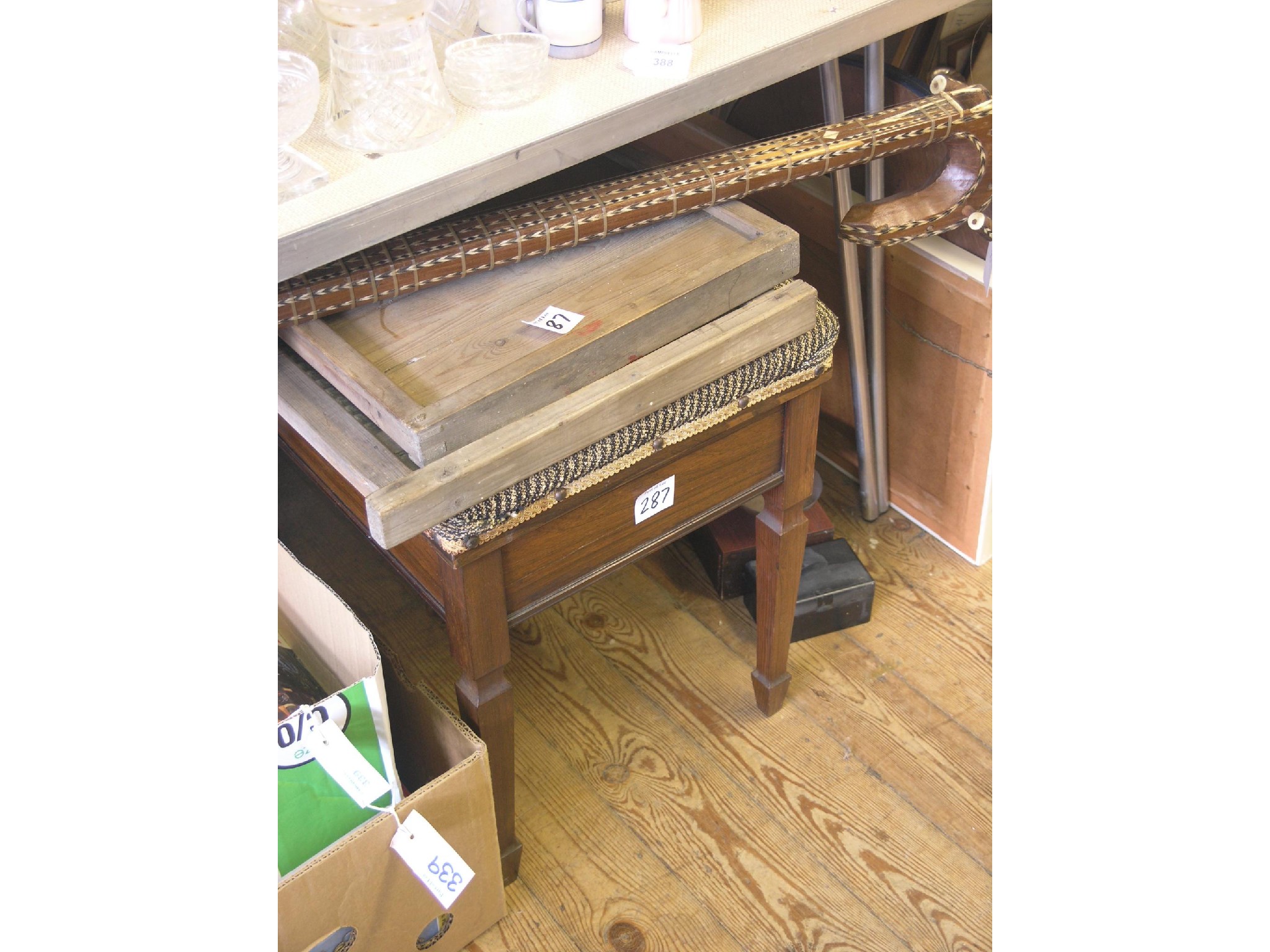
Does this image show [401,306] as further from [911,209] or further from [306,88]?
[911,209]

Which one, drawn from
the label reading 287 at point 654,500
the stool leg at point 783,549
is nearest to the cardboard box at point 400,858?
the label reading 287 at point 654,500

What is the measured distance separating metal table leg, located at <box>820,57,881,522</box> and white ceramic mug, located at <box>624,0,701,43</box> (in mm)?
196

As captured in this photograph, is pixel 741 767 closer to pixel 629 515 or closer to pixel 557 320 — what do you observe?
pixel 629 515

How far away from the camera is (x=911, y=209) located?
142cm

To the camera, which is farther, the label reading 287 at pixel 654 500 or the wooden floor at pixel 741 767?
the wooden floor at pixel 741 767

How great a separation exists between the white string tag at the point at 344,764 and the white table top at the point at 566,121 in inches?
16.7

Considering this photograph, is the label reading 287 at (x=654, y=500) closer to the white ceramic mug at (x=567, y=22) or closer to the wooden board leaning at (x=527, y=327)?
the wooden board leaning at (x=527, y=327)

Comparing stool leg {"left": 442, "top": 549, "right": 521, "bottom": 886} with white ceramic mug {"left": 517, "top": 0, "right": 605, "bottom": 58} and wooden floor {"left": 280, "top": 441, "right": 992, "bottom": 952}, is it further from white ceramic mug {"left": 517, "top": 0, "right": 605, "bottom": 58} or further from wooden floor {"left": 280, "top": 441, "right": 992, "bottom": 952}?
white ceramic mug {"left": 517, "top": 0, "right": 605, "bottom": 58}

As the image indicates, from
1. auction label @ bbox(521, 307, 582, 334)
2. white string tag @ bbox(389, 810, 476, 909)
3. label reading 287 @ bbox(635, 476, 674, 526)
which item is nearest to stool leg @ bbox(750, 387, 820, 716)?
label reading 287 @ bbox(635, 476, 674, 526)

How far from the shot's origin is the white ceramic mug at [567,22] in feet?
4.12

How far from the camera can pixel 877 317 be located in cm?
173

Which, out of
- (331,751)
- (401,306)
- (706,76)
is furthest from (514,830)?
(706,76)

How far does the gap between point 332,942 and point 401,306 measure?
0.61 meters

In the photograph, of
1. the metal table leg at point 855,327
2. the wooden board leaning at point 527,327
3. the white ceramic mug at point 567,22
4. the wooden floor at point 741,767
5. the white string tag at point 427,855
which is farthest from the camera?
the metal table leg at point 855,327
